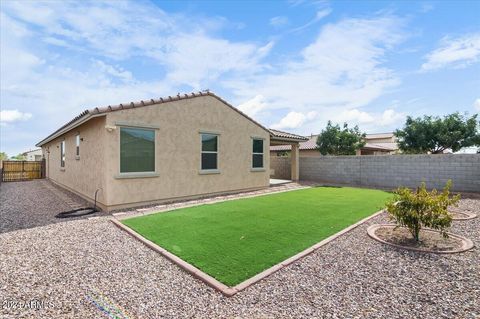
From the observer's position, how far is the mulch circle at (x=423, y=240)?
5.13m

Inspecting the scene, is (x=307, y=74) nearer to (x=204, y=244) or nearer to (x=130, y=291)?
(x=204, y=244)

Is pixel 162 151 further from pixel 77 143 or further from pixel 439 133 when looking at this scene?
pixel 439 133

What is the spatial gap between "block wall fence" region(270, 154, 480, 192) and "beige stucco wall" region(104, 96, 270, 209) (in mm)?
7379

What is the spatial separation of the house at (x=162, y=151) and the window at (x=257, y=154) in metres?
0.06

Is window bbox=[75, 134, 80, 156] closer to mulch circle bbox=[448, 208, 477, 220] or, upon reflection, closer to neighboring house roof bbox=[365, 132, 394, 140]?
mulch circle bbox=[448, 208, 477, 220]

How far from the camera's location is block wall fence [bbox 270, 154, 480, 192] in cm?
1352

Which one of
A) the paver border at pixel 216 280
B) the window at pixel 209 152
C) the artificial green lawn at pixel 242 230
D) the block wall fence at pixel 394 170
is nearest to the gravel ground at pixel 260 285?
the paver border at pixel 216 280

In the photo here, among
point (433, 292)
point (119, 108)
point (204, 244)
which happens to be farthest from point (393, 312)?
point (119, 108)

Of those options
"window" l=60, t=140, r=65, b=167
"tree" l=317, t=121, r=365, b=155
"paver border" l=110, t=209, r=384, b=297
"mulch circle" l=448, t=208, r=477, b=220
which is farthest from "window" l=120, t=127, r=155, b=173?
"tree" l=317, t=121, r=365, b=155

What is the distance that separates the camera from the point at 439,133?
1984 centimetres

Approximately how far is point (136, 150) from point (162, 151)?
3.33 ft

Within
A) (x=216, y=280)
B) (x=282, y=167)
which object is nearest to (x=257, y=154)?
(x=282, y=167)

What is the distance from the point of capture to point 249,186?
14.0m

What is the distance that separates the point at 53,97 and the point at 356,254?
17860 mm
